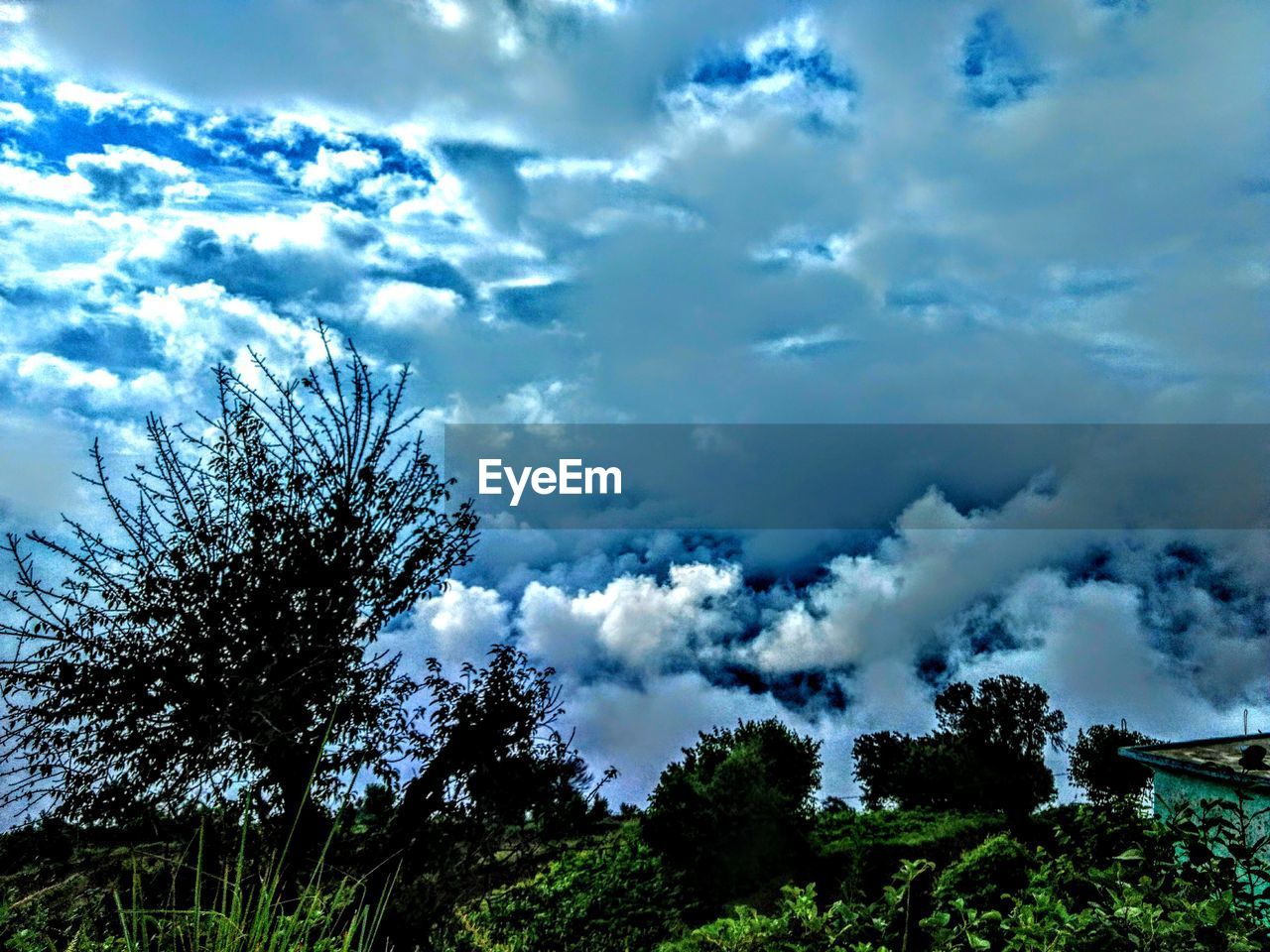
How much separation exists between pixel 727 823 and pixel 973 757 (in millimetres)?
11419

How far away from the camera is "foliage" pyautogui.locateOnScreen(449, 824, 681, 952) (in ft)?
41.8

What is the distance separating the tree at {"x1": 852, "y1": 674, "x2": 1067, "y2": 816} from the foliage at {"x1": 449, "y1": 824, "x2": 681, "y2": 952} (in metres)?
9.97

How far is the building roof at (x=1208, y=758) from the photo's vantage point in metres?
8.67

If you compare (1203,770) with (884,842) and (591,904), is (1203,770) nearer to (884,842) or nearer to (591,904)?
(884,842)

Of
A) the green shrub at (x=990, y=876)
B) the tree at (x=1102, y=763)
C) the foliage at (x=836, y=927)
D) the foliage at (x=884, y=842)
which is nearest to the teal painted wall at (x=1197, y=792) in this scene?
the green shrub at (x=990, y=876)

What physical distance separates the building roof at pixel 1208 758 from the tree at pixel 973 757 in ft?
38.7

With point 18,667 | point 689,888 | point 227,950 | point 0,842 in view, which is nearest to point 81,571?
point 18,667

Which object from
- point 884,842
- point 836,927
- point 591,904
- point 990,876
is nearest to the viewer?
point 836,927

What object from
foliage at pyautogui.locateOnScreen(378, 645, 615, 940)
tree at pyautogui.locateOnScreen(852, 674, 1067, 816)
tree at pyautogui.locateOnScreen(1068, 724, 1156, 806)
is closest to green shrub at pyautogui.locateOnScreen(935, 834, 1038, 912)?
foliage at pyautogui.locateOnScreen(378, 645, 615, 940)

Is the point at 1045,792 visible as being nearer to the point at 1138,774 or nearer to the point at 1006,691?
the point at 1006,691

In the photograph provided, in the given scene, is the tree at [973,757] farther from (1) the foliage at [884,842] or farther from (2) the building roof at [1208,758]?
(2) the building roof at [1208,758]

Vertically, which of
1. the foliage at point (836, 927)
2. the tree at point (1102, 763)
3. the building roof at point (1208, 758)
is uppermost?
the building roof at point (1208, 758)

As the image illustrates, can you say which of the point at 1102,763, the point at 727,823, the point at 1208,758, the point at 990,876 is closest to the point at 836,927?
the point at 990,876

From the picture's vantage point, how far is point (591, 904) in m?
14.4
